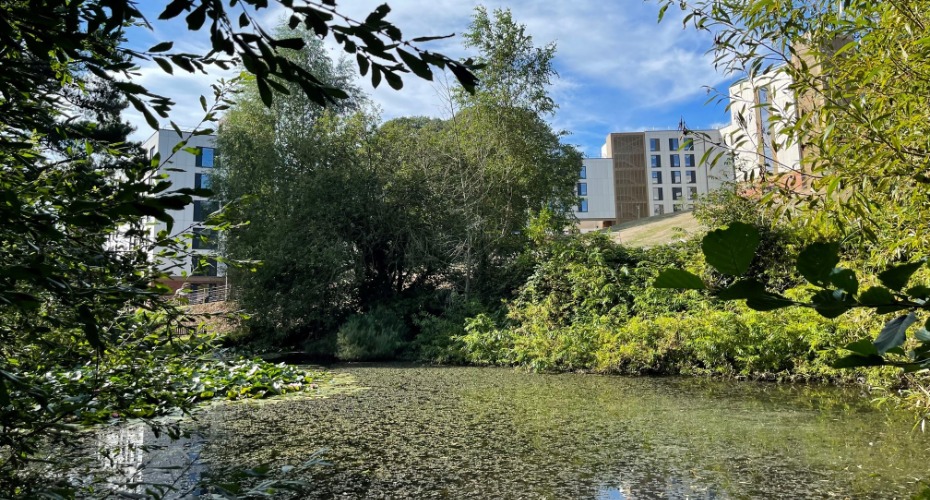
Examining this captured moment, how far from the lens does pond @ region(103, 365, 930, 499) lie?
9.58 ft

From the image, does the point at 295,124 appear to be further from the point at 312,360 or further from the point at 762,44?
the point at 762,44

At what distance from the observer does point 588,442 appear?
150 inches

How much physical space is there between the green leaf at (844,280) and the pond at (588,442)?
7.30ft

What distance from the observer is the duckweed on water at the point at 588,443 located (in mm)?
2920

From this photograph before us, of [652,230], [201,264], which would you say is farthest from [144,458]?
[652,230]

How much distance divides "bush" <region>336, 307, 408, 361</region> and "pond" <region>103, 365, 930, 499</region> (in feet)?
13.4

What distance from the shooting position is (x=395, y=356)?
10320 mm

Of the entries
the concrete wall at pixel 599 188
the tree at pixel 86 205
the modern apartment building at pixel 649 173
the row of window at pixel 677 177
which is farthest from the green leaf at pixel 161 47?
the row of window at pixel 677 177

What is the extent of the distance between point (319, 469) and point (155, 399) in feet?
4.79

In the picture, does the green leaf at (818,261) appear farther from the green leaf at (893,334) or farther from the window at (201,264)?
the window at (201,264)

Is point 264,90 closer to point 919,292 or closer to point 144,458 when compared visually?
point 919,292

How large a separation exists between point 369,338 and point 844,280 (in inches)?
396

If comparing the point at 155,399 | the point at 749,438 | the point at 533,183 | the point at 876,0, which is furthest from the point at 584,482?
the point at 533,183

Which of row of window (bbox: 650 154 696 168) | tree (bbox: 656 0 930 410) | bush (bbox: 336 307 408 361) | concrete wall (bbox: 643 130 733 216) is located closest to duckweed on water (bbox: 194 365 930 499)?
tree (bbox: 656 0 930 410)
